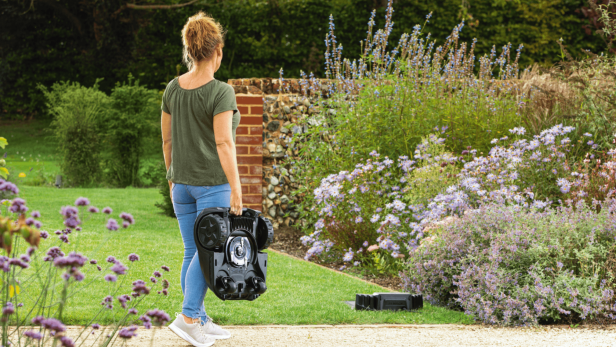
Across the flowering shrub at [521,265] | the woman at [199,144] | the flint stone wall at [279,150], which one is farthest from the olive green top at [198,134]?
the flint stone wall at [279,150]

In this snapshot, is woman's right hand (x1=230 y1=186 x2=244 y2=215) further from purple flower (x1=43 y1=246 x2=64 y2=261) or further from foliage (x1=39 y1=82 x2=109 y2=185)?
foliage (x1=39 y1=82 x2=109 y2=185)

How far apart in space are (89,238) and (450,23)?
11.0 metres

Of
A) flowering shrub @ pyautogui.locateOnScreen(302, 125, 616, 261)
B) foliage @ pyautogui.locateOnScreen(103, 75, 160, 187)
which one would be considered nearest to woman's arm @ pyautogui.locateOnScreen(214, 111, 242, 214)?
flowering shrub @ pyautogui.locateOnScreen(302, 125, 616, 261)

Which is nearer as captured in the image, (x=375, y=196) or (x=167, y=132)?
(x=167, y=132)

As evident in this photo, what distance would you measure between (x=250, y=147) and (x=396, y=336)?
4.29 meters

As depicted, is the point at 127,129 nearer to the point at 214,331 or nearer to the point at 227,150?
the point at 214,331

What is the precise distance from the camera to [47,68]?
17.0 m

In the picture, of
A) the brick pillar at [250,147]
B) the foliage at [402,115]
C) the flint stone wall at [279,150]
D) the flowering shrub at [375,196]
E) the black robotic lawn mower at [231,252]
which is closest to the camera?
the black robotic lawn mower at [231,252]

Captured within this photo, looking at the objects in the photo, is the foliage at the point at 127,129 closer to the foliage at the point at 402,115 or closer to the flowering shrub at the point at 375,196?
the foliage at the point at 402,115

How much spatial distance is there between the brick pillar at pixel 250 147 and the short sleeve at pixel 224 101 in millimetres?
4316

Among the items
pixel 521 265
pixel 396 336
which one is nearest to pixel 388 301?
pixel 396 336

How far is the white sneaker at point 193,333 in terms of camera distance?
3.36m

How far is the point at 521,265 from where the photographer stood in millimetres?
4312

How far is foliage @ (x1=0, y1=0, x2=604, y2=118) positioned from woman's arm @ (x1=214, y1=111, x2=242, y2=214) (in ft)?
36.8
